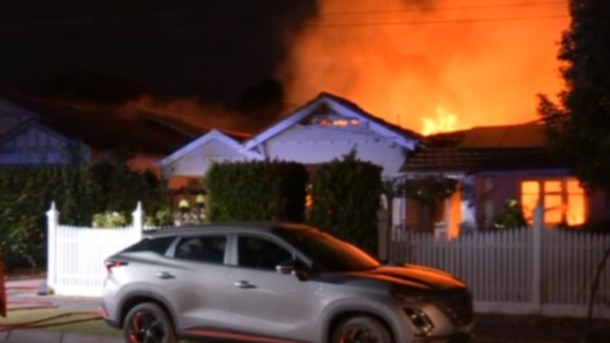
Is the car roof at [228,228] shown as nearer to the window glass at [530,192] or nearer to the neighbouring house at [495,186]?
the neighbouring house at [495,186]

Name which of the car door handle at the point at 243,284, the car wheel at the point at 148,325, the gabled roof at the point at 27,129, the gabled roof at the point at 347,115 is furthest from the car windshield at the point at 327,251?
the gabled roof at the point at 27,129

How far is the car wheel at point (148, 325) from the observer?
532 inches

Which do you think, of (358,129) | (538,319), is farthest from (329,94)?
(538,319)

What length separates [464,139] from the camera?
29.6 meters

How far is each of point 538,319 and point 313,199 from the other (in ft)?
13.6

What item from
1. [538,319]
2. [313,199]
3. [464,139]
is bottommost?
[538,319]

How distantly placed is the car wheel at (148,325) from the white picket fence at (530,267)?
5721 millimetres

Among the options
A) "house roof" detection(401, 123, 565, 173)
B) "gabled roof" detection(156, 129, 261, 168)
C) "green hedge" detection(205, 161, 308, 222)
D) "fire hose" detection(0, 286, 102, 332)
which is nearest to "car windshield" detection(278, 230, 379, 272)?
"fire hose" detection(0, 286, 102, 332)

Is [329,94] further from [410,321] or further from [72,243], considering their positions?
[410,321]

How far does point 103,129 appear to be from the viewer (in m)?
38.3

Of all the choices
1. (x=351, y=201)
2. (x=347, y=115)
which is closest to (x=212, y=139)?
(x=347, y=115)

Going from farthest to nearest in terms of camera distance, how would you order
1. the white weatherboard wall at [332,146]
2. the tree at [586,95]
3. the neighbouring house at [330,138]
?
the white weatherboard wall at [332,146], the neighbouring house at [330,138], the tree at [586,95]

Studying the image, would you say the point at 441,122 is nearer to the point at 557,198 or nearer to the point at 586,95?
the point at 557,198

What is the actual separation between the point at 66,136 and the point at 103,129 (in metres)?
3.49
